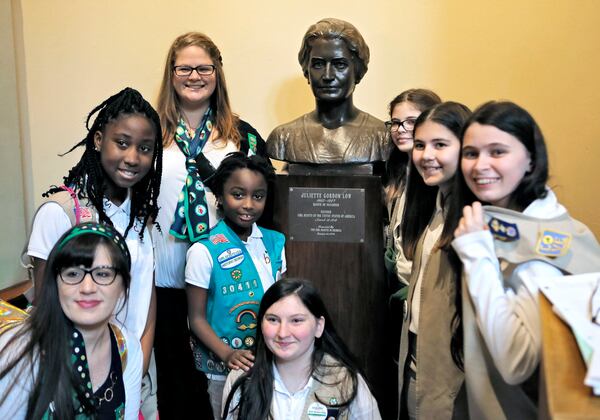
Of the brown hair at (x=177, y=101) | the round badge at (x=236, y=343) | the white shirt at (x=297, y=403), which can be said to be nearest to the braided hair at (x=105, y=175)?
the brown hair at (x=177, y=101)

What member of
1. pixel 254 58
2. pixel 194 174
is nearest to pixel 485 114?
pixel 194 174

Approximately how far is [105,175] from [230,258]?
628mm

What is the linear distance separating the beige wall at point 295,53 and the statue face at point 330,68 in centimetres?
108

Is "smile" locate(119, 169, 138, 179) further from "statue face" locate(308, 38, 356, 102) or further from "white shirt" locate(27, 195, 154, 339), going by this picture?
"statue face" locate(308, 38, 356, 102)

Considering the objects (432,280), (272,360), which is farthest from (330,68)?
(272,360)

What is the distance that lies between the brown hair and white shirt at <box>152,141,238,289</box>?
0.32 feet

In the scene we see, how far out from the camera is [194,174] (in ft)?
9.23

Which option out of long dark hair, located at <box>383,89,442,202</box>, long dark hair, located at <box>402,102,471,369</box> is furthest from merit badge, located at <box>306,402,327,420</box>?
long dark hair, located at <box>383,89,442,202</box>

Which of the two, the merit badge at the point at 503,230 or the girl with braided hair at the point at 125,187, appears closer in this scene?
the merit badge at the point at 503,230

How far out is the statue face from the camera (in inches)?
118

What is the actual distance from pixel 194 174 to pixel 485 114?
60.3 inches

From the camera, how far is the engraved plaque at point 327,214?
292 cm

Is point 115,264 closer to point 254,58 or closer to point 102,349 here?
point 102,349

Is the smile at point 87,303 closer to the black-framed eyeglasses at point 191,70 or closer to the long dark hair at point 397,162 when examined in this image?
the black-framed eyeglasses at point 191,70
